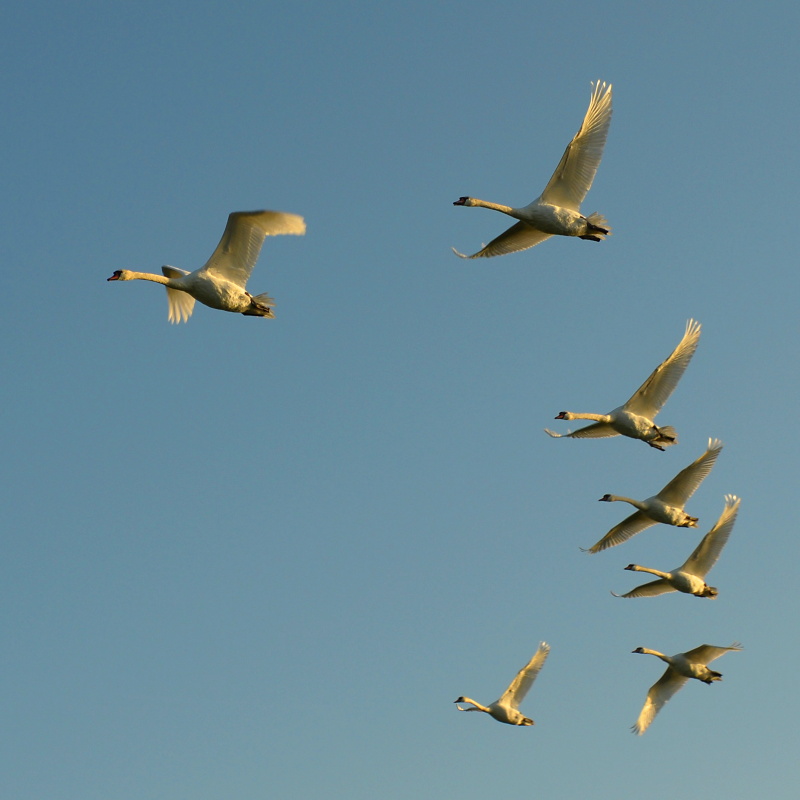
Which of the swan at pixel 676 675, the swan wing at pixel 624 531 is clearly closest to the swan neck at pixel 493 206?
the swan wing at pixel 624 531

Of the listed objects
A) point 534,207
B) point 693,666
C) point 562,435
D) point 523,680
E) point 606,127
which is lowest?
point 523,680

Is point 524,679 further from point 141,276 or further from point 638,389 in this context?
point 141,276

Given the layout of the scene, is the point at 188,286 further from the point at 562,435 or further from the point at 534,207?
the point at 562,435

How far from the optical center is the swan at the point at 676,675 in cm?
4088

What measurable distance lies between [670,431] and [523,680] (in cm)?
1111

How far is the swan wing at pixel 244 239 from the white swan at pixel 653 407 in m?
10.1

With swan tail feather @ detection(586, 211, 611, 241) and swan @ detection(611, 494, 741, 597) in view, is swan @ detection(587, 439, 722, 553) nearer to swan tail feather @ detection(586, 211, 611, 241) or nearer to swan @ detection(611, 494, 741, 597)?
swan @ detection(611, 494, 741, 597)

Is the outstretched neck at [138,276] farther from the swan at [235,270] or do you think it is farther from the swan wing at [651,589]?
the swan wing at [651,589]

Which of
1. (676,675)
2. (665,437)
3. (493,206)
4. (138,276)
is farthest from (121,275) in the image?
(676,675)

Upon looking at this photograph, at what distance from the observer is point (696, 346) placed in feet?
121

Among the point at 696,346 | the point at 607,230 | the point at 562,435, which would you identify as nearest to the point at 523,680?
the point at 562,435

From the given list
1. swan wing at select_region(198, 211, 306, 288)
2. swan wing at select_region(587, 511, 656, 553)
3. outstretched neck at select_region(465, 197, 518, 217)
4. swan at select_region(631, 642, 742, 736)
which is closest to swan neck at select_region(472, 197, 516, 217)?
outstretched neck at select_region(465, 197, 518, 217)

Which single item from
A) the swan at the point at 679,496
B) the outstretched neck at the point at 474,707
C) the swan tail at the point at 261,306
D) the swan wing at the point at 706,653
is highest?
the swan tail at the point at 261,306

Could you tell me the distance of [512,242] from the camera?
3588 centimetres
